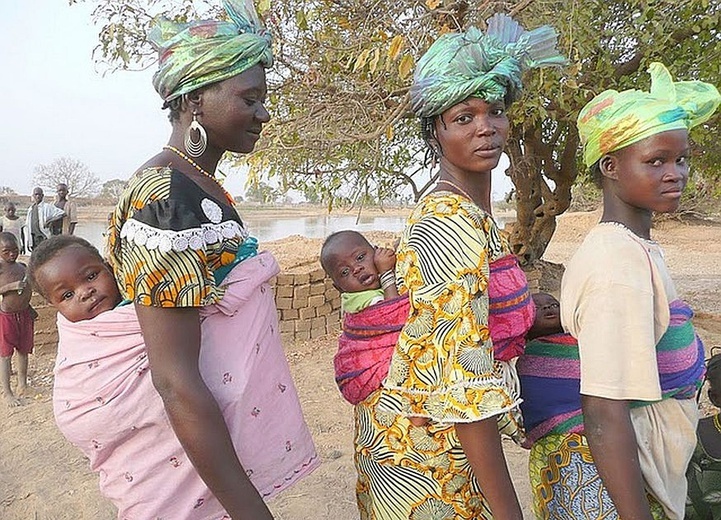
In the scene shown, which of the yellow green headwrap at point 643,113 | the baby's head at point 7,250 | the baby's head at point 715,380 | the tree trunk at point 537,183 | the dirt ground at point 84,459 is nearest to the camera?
the yellow green headwrap at point 643,113

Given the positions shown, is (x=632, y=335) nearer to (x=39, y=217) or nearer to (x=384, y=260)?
(x=384, y=260)

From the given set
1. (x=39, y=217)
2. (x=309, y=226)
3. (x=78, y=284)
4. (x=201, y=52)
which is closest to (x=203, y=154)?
(x=201, y=52)

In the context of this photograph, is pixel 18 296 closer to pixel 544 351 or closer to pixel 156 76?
pixel 156 76

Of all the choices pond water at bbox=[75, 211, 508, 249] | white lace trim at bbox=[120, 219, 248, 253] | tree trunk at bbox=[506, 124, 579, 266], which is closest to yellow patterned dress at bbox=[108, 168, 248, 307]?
white lace trim at bbox=[120, 219, 248, 253]

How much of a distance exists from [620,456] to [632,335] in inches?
10.2

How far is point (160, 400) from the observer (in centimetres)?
119

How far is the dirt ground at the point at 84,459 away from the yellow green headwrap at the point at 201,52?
8.82 feet

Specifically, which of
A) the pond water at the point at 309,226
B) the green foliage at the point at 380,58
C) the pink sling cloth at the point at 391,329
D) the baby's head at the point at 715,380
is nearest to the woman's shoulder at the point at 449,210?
the pink sling cloth at the point at 391,329

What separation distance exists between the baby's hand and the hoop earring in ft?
2.83

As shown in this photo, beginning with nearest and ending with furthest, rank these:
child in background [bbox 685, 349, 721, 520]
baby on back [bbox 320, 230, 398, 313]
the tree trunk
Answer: baby on back [bbox 320, 230, 398, 313] < child in background [bbox 685, 349, 721, 520] < the tree trunk

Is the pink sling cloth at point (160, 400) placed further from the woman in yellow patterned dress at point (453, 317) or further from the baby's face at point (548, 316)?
the baby's face at point (548, 316)

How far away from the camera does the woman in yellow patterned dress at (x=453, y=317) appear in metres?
1.20

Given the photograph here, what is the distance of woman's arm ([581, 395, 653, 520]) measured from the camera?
48.0 inches

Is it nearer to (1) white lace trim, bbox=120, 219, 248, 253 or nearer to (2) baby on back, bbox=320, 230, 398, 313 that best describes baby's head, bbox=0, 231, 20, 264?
(2) baby on back, bbox=320, 230, 398, 313
